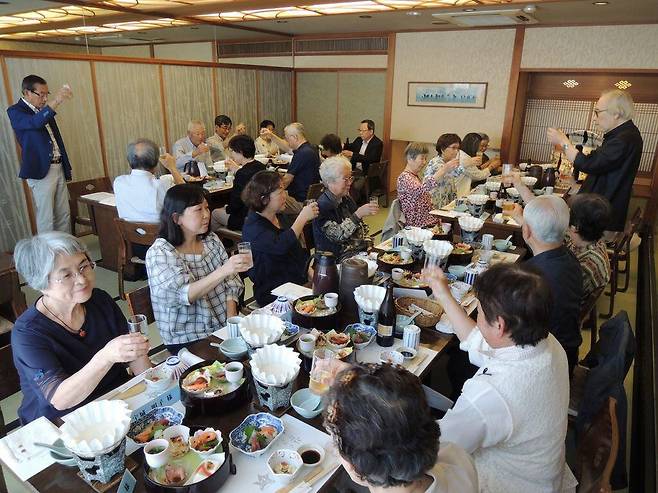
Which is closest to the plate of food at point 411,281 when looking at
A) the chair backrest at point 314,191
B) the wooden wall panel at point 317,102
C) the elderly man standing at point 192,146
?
the chair backrest at point 314,191

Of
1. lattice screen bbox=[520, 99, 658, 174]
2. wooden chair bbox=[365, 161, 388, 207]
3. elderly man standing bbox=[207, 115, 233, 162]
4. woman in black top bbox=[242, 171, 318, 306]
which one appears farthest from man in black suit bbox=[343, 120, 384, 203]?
woman in black top bbox=[242, 171, 318, 306]

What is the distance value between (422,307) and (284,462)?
3.67ft

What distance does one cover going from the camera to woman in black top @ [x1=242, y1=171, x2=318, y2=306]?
268 centimetres

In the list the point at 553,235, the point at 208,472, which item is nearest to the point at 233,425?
the point at 208,472

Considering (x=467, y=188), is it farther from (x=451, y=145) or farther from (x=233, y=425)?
(x=233, y=425)

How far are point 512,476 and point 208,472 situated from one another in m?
0.89

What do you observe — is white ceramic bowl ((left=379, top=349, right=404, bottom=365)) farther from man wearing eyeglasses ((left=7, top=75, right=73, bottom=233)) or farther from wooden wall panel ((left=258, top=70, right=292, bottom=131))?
wooden wall panel ((left=258, top=70, right=292, bottom=131))

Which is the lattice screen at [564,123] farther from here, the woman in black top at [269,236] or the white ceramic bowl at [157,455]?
the white ceramic bowl at [157,455]

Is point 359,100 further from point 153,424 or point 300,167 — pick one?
point 153,424

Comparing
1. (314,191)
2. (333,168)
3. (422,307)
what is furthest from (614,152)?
(314,191)

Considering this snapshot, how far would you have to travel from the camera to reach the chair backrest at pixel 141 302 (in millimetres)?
2080

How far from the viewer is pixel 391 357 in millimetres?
1744

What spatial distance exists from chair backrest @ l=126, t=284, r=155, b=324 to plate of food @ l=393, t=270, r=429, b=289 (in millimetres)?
1251

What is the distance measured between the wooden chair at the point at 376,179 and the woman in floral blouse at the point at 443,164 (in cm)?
197
